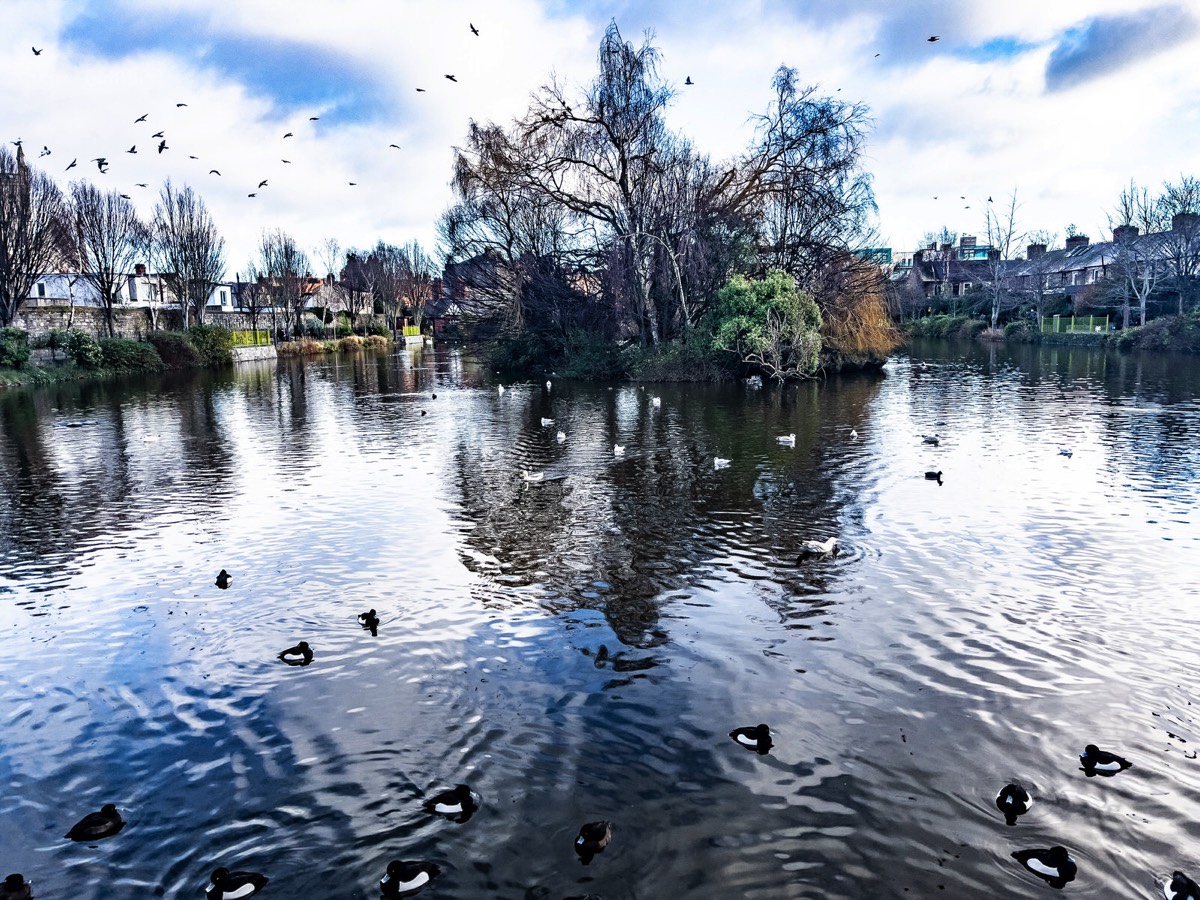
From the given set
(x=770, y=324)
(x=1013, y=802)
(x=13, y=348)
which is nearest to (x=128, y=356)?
(x=13, y=348)

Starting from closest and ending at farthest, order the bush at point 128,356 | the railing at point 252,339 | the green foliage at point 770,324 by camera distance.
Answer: the green foliage at point 770,324, the bush at point 128,356, the railing at point 252,339

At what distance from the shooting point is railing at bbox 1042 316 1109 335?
187ft

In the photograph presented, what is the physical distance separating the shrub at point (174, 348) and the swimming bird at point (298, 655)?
52.9 metres

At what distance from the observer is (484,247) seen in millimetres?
47000

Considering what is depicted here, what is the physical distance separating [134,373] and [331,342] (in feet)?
101

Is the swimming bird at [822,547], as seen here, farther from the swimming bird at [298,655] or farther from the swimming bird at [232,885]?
the swimming bird at [232,885]

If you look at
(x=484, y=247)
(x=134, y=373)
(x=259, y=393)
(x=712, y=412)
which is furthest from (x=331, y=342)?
(x=712, y=412)

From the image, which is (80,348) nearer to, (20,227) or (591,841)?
(20,227)

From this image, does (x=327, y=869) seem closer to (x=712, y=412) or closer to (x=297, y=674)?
(x=297, y=674)

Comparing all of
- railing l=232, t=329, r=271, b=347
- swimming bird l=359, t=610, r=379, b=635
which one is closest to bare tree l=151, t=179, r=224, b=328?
railing l=232, t=329, r=271, b=347

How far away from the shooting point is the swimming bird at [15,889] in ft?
15.1

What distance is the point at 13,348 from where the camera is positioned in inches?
1620

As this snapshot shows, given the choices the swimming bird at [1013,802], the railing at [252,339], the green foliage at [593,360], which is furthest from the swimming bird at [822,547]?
the railing at [252,339]

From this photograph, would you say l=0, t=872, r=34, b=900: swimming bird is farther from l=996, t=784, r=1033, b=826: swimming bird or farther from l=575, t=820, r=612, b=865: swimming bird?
l=996, t=784, r=1033, b=826: swimming bird
